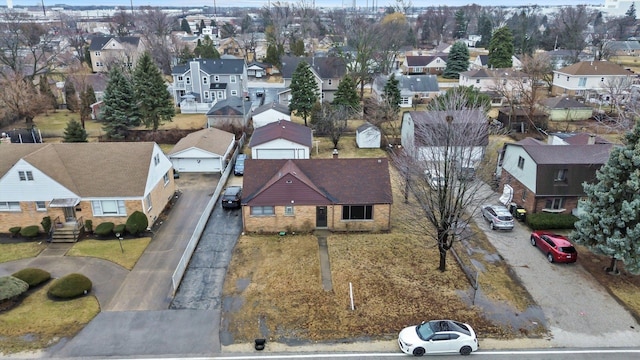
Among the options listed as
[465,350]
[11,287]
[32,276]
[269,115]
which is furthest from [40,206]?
[269,115]

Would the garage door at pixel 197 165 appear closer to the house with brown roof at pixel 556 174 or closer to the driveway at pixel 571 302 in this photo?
the driveway at pixel 571 302

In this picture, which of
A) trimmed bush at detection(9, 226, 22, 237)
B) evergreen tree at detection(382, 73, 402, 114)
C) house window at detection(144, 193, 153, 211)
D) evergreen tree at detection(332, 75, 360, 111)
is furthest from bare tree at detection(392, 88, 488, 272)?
evergreen tree at detection(332, 75, 360, 111)

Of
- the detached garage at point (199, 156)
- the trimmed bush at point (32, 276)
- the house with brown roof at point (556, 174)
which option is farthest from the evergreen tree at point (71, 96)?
the house with brown roof at point (556, 174)

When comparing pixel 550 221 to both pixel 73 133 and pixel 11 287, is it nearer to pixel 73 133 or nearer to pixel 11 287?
pixel 11 287

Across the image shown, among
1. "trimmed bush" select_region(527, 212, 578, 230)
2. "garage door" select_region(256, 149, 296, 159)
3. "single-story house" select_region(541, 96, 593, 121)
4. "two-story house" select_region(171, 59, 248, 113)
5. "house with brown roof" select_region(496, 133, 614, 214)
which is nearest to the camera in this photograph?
"trimmed bush" select_region(527, 212, 578, 230)

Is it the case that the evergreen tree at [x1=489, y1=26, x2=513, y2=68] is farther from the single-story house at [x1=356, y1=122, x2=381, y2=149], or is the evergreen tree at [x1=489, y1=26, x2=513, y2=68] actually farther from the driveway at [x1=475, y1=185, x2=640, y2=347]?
the driveway at [x1=475, y1=185, x2=640, y2=347]

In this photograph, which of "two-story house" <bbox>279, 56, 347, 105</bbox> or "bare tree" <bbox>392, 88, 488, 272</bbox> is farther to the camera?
"two-story house" <bbox>279, 56, 347, 105</bbox>
